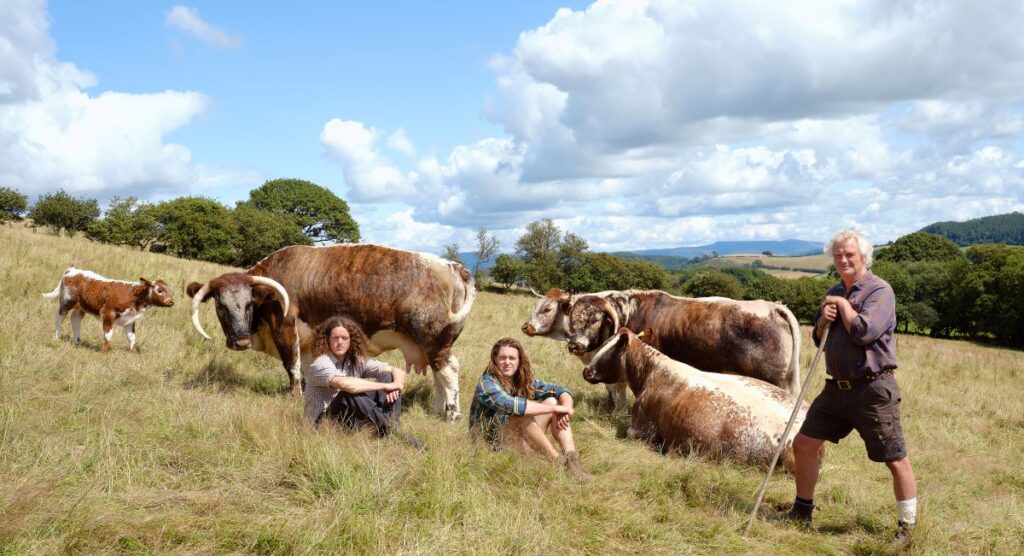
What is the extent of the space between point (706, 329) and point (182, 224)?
5446 cm

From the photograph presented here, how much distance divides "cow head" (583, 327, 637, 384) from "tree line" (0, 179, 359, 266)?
163ft

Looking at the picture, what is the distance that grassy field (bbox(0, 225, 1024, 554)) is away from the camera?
152 inches

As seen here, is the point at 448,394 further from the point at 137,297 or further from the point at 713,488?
the point at 137,297

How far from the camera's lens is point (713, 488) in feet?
18.8

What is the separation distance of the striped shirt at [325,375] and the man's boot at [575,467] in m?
1.89

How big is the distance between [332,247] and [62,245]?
14022 millimetres

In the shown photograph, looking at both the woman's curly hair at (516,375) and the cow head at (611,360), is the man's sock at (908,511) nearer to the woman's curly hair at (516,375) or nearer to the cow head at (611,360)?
the woman's curly hair at (516,375)

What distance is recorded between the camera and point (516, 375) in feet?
20.5

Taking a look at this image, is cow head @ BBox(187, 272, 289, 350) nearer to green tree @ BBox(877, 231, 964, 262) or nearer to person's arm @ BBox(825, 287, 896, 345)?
person's arm @ BBox(825, 287, 896, 345)

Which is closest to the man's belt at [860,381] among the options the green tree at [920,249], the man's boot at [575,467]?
the man's boot at [575,467]

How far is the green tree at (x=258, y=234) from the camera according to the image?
55.8m

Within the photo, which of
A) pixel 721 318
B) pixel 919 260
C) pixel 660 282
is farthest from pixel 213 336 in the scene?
pixel 919 260

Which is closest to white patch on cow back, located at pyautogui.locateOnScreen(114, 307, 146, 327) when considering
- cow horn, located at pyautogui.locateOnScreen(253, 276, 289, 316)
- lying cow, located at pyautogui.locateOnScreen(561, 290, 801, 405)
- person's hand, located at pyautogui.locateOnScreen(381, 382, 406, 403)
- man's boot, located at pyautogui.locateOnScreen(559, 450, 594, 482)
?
cow horn, located at pyautogui.locateOnScreen(253, 276, 289, 316)

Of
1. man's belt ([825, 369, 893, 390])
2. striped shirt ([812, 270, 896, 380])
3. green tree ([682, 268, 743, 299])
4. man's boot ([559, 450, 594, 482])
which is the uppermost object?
striped shirt ([812, 270, 896, 380])
